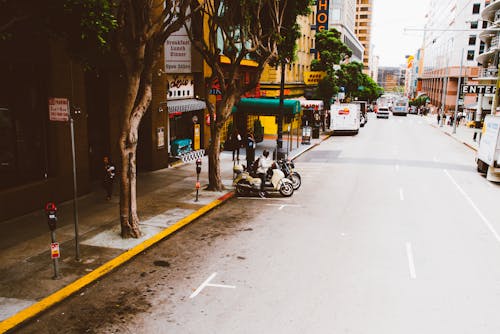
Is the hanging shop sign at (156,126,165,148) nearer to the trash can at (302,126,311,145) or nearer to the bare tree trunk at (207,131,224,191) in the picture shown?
the bare tree trunk at (207,131,224,191)

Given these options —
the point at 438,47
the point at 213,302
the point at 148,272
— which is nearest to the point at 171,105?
the point at 148,272

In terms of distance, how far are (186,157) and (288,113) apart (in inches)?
367

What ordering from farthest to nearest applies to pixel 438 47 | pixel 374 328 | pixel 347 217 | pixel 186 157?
pixel 438 47 → pixel 186 157 → pixel 347 217 → pixel 374 328

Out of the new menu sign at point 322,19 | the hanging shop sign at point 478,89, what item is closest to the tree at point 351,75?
the new menu sign at point 322,19

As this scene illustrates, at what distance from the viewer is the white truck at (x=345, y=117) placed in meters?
41.9

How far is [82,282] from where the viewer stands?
28.1ft

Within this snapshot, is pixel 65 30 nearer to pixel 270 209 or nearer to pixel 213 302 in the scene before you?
pixel 213 302

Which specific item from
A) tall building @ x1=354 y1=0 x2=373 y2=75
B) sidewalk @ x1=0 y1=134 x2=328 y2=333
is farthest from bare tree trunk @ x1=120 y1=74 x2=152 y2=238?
tall building @ x1=354 y1=0 x2=373 y2=75

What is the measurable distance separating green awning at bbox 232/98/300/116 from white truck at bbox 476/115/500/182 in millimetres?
11776

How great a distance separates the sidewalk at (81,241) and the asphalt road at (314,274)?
37 cm

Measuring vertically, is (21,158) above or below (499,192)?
above

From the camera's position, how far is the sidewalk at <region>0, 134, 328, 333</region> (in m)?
8.00

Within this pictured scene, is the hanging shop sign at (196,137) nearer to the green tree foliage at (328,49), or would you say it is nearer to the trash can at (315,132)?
the trash can at (315,132)

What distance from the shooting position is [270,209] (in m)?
14.8
